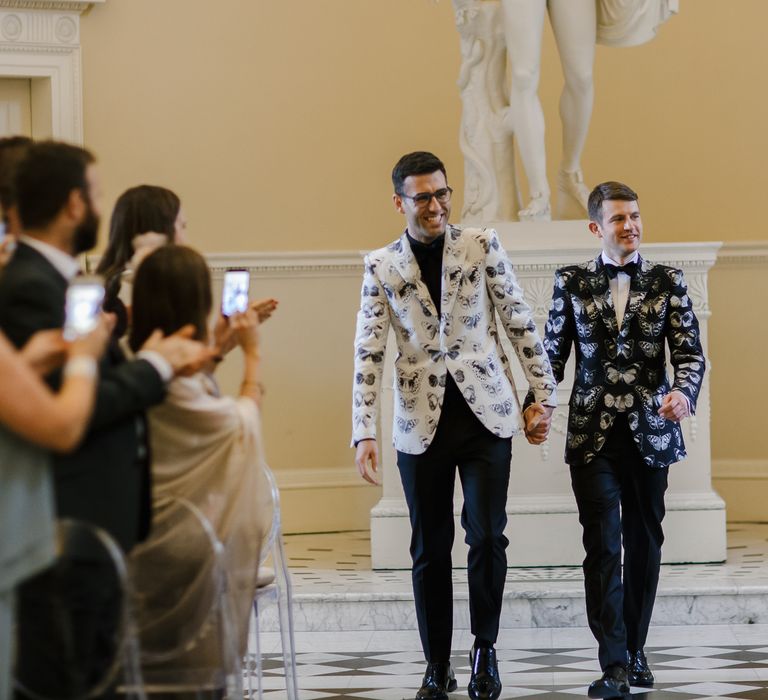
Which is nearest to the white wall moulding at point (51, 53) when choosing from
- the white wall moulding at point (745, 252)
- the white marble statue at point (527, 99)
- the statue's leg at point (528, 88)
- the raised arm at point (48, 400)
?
the white marble statue at point (527, 99)

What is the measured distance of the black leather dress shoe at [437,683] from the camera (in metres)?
3.93

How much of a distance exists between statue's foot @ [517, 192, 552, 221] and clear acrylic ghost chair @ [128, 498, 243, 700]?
368 centimetres

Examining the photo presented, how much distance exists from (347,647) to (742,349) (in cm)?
A: 304

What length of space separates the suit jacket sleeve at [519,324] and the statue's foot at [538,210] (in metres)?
→ 2.00

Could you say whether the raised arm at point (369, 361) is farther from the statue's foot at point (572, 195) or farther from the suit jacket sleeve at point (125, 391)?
the statue's foot at point (572, 195)

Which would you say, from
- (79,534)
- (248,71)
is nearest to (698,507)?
(248,71)

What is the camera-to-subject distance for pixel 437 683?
3.94 meters

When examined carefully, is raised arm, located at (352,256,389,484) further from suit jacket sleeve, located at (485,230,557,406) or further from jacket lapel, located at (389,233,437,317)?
suit jacket sleeve, located at (485,230,557,406)

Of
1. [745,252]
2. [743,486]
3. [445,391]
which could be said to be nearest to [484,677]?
[445,391]

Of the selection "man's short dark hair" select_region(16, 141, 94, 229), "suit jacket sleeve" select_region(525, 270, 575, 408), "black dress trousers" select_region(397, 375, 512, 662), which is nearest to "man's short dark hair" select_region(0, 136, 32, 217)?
"man's short dark hair" select_region(16, 141, 94, 229)

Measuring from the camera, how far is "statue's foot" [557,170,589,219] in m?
6.11

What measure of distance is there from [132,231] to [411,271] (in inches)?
33.7

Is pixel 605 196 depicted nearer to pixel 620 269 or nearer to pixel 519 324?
pixel 620 269

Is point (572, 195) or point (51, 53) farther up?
point (51, 53)
